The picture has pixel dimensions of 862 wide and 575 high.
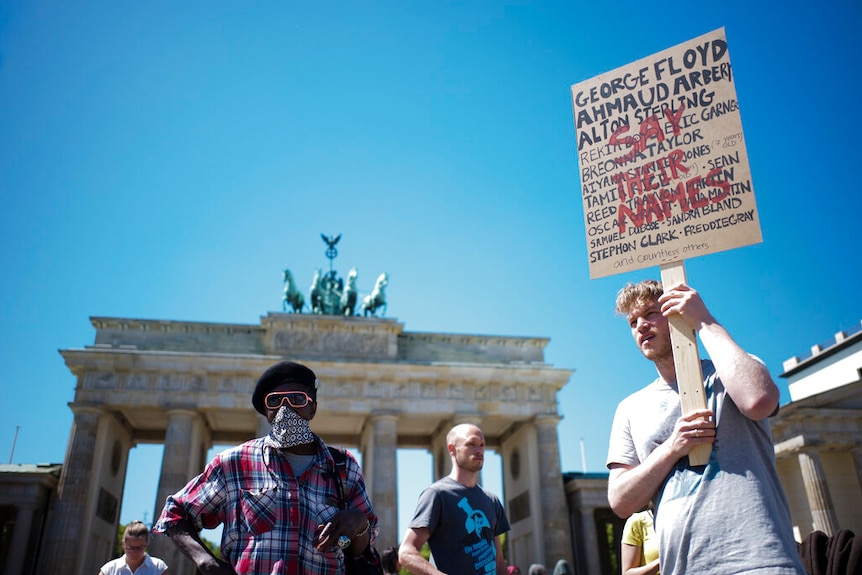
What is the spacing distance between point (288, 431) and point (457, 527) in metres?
2.15

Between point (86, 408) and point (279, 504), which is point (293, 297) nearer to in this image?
point (86, 408)

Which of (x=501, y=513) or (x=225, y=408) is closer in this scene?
(x=501, y=513)

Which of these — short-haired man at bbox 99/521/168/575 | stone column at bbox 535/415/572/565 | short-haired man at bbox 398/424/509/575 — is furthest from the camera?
stone column at bbox 535/415/572/565

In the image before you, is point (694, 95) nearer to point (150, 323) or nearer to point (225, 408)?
point (225, 408)

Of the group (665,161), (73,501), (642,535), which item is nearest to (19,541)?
(73,501)

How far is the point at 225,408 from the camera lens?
1296 inches

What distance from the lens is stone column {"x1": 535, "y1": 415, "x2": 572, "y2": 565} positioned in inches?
1254

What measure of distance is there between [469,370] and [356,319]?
6.48 metres

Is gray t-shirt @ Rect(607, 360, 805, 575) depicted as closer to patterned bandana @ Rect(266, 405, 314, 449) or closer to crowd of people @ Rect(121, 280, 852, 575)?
crowd of people @ Rect(121, 280, 852, 575)

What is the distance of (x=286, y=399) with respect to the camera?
12.5 ft

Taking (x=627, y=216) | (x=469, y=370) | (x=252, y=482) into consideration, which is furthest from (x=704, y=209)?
(x=469, y=370)

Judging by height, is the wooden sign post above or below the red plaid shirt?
above

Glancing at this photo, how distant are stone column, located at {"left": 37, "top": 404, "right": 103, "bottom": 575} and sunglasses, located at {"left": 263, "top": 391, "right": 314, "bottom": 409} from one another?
30.4 meters

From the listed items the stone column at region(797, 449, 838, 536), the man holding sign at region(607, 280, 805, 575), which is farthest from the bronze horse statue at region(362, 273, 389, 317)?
the man holding sign at region(607, 280, 805, 575)
